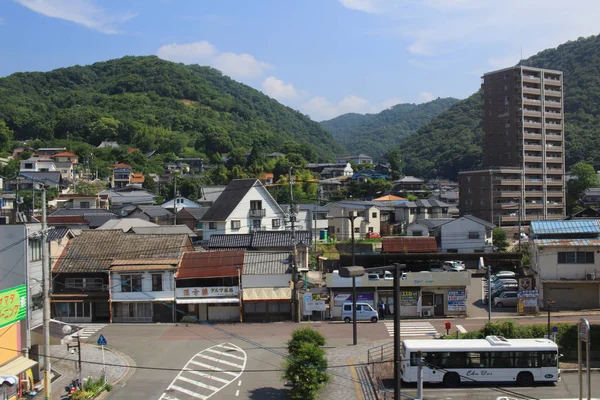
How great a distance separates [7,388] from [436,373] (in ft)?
40.5

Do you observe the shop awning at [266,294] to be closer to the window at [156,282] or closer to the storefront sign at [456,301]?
the window at [156,282]

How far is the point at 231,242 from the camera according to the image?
3531 centimetres

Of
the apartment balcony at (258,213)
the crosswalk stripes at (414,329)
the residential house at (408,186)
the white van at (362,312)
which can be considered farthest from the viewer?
the residential house at (408,186)

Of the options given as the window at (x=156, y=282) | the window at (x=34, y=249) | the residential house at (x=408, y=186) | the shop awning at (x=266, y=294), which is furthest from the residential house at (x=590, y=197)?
the window at (x=34, y=249)

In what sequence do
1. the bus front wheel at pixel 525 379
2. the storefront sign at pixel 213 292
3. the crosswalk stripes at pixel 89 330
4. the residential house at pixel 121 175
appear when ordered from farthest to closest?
the residential house at pixel 121 175, the storefront sign at pixel 213 292, the crosswalk stripes at pixel 89 330, the bus front wheel at pixel 525 379

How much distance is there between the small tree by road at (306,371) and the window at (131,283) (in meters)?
12.5

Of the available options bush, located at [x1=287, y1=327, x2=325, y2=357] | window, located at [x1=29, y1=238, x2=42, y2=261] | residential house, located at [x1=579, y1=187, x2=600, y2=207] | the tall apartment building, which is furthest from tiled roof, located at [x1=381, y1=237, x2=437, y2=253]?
residential house, located at [x1=579, y1=187, x2=600, y2=207]

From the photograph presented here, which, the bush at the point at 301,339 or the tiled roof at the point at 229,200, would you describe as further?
the tiled roof at the point at 229,200

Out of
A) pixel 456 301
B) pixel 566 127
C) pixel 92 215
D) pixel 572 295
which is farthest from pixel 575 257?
pixel 566 127

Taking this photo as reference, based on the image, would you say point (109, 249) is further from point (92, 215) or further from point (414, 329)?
point (92, 215)

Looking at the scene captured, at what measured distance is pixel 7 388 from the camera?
15133mm

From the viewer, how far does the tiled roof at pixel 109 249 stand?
2784 centimetres

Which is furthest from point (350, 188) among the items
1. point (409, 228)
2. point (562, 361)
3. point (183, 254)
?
point (562, 361)

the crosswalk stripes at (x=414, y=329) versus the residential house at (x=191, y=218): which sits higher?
the residential house at (x=191, y=218)
